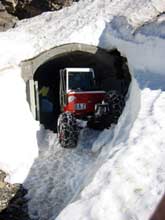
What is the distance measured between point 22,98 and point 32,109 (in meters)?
0.72

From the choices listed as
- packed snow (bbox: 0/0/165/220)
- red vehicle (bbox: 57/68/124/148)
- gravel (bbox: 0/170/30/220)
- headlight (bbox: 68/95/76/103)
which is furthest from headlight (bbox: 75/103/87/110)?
gravel (bbox: 0/170/30/220)

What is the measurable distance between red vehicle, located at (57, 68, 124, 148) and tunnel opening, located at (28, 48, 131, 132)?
986 millimetres

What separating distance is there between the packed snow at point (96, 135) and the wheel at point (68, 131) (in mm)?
275

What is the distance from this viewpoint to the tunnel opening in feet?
61.9

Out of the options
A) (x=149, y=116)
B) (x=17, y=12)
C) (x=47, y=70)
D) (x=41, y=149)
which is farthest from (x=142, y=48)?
(x=17, y=12)

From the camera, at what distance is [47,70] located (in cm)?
2259

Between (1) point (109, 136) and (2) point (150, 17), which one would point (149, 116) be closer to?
(1) point (109, 136)

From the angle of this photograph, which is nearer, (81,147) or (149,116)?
(149,116)

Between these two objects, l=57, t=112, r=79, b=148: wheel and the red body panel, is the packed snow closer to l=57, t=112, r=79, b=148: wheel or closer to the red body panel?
l=57, t=112, r=79, b=148: wheel

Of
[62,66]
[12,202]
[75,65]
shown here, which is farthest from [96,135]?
[62,66]

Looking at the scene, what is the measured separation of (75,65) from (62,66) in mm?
736

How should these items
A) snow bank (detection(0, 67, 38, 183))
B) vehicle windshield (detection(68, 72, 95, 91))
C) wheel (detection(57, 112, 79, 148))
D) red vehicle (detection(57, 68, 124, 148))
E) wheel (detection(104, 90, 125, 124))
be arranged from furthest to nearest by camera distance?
vehicle windshield (detection(68, 72, 95, 91))
wheel (detection(104, 90, 125, 124))
red vehicle (detection(57, 68, 124, 148))
wheel (detection(57, 112, 79, 148))
snow bank (detection(0, 67, 38, 183))

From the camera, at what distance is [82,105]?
55.4 feet

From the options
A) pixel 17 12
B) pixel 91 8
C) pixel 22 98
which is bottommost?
pixel 17 12
